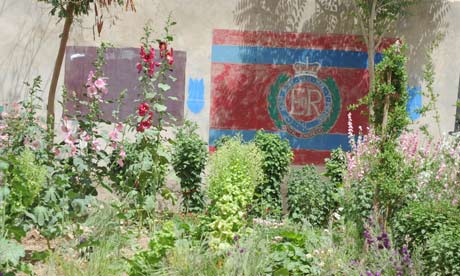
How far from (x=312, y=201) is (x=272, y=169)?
2.56 ft

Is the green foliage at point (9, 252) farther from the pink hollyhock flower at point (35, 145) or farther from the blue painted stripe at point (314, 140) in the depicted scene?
the blue painted stripe at point (314, 140)

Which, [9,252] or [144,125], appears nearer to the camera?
[9,252]

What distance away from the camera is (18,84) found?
1168 cm

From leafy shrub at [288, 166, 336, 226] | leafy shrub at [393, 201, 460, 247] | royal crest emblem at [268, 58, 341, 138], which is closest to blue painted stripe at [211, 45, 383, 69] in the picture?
royal crest emblem at [268, 58, 341, 138]

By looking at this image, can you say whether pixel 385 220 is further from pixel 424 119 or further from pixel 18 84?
pixel 18 84

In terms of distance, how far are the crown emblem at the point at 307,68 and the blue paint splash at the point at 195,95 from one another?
1.66m

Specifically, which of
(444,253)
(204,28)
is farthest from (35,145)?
(204,28)

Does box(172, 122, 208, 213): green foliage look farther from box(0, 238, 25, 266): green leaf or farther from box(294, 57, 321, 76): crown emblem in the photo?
box(294, 57, 321, 76): crown emblem

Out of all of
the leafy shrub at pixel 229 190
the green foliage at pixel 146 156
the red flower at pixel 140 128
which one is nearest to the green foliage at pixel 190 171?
the green foliage at pixel 146 156

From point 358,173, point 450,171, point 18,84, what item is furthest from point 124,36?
point 450,171

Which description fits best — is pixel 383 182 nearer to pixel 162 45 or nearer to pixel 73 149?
pixel 162 45

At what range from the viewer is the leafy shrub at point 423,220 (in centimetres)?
531

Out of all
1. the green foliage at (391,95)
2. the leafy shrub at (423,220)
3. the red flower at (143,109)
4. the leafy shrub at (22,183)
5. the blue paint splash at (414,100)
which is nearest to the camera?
the leafy shrub at (22,183)

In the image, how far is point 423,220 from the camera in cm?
536
